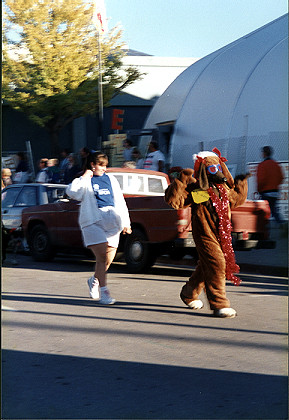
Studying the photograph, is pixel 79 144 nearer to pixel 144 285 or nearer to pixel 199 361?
pixel 144 285

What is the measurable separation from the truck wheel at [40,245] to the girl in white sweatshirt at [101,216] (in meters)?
4.80

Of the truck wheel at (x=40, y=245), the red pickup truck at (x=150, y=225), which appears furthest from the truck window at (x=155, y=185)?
the truck wheel at (x=40, y=245)

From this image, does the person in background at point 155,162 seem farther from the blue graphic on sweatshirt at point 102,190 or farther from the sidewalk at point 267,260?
the blue graphic on sweatshirt at point 102,190

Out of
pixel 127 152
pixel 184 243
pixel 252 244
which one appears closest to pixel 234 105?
pixel 127 152

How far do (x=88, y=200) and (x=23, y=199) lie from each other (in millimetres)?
6229

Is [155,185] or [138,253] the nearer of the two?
[138,253]

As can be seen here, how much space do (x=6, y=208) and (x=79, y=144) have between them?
9.52 m

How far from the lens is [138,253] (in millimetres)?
11250

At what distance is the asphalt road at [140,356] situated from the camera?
434cm

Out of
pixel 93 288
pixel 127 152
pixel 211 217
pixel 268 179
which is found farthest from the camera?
pixel 127 152

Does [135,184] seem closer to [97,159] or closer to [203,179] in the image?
[97,159]

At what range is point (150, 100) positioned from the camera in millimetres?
26438

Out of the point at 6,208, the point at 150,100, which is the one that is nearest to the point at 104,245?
the point at 6,208

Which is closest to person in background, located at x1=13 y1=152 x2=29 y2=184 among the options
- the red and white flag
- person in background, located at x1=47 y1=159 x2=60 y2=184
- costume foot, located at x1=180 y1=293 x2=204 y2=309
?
person in background, located at x1=47 y1=159 x2=60 y2=184
